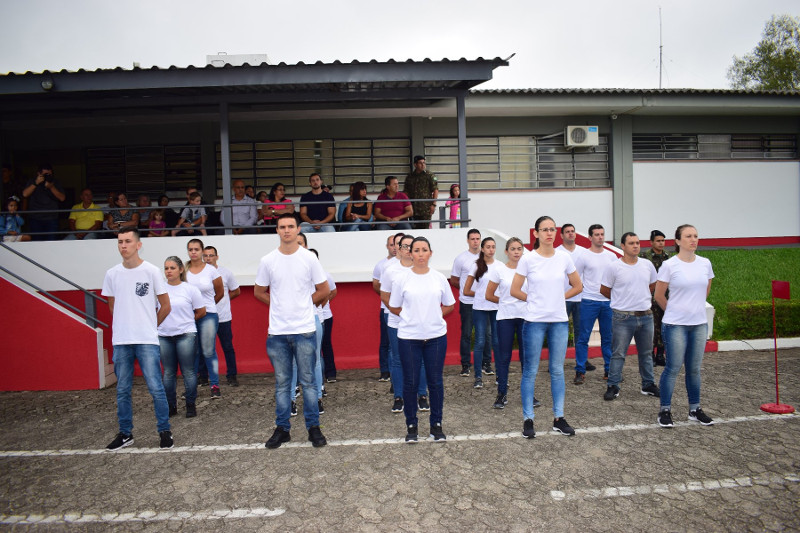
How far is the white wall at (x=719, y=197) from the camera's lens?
53.5 feet

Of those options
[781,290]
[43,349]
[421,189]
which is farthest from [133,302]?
[781,290]

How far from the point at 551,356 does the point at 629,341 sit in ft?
5.98

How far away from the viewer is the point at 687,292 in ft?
20.6

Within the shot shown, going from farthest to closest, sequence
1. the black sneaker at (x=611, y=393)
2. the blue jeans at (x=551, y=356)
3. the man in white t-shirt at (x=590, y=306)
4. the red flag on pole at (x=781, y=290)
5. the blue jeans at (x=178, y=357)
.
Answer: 1. the man in white t-shirt at (x=590, y=306)
2. the black sneaker at (x=611, y=393)
3. the blue jeans at (x=178, y=357)
4. the red flag on pole at (x=781, y=290)
5. the blue jeans at (x=551, y=356)

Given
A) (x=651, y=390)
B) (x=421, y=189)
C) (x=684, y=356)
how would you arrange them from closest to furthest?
1. (x=684, y=356)
2. (x=651, y=390)
3. (x=421, y=189)

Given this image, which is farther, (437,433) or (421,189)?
(421,189)

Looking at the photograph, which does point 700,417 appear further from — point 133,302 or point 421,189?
point 421,189

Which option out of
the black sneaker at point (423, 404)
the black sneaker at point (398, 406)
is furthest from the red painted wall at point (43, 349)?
the black sneaker at point (423, 404)

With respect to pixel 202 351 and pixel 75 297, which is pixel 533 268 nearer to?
pixel 202 351

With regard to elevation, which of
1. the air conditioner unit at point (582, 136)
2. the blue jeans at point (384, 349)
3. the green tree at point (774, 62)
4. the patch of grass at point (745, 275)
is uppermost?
the green tree at point (774, 62)

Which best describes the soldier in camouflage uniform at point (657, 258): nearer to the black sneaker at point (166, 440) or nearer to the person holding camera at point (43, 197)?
the black sneaker at point (166, 440)

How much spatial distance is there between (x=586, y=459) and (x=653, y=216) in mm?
12216

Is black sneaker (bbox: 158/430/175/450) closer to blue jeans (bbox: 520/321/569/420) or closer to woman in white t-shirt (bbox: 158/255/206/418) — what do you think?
woman in white t-shirt (bbox: 158/255/206/418)

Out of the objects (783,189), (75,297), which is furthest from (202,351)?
(783,189)
